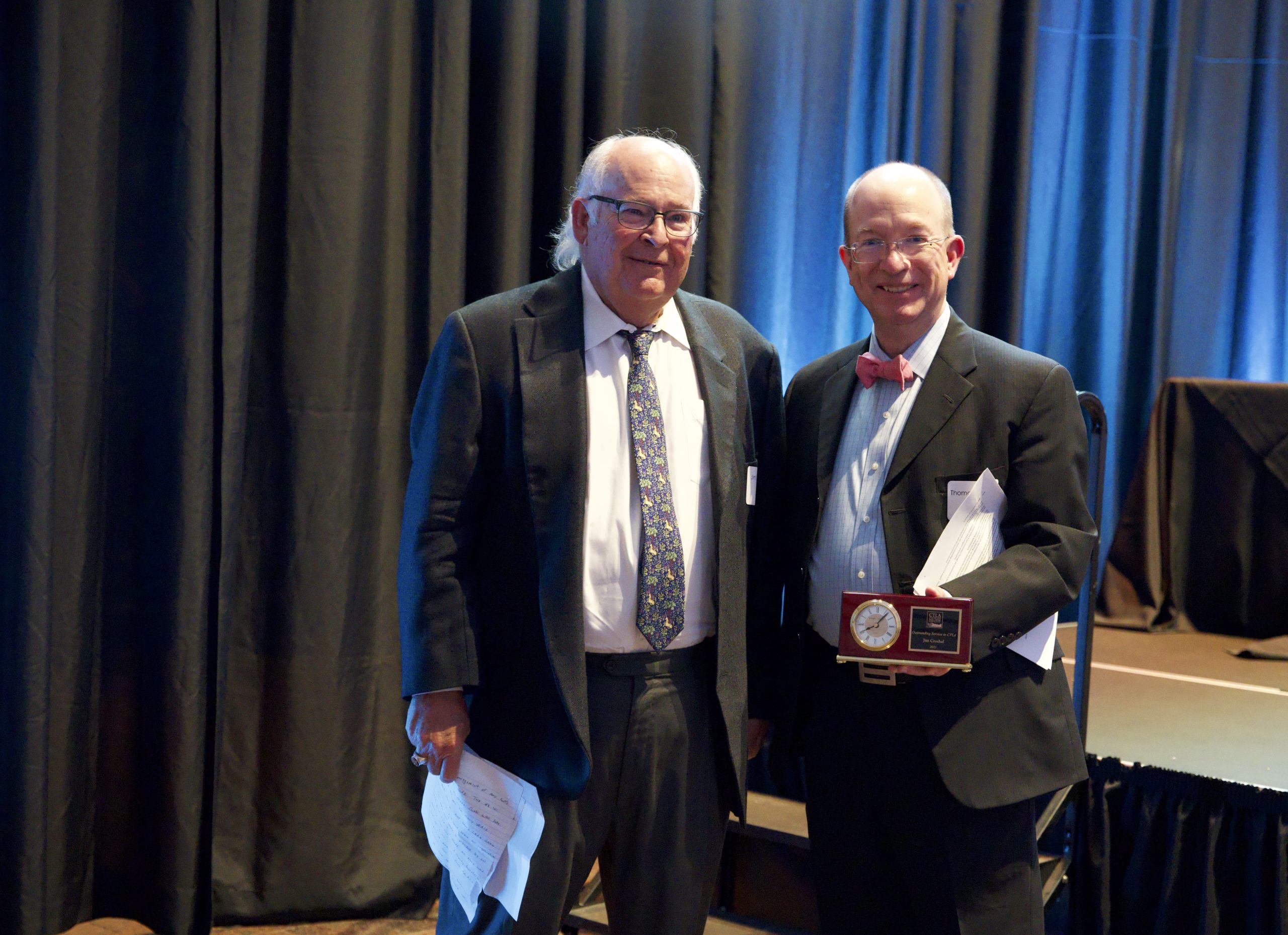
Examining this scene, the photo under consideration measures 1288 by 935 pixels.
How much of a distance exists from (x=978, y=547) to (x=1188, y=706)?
6.03 feet

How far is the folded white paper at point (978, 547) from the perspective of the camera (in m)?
1.85

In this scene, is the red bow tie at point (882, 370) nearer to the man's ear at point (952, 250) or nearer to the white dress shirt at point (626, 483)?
the man's ear at point (952, 250)

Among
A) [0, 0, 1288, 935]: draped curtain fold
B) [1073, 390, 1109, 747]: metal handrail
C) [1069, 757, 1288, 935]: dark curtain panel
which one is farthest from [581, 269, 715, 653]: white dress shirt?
[1069, 757, 1288, 935]: dark curtain panel

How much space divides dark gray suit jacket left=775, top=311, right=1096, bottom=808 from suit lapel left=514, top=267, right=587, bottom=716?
1.70 ft

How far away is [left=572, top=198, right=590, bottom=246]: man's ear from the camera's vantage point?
1979mm

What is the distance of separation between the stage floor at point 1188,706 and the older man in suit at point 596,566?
1.43 m

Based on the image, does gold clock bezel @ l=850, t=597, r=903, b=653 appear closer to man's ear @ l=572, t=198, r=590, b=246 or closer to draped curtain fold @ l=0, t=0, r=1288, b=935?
man's ear @ l=572, t=198, r=590, b=246

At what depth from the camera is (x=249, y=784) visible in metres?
3.04

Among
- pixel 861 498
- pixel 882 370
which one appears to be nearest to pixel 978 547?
pixel 861 498

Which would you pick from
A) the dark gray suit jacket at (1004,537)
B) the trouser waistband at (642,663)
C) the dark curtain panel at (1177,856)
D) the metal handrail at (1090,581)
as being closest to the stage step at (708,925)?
the dark curtain panel at (1177,856)

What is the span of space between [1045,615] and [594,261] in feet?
3.10

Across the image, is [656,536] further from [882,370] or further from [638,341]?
[882,370]

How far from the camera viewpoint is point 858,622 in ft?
5.75

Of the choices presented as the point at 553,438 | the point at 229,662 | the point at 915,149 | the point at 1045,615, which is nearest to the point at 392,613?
the point at 229,662
